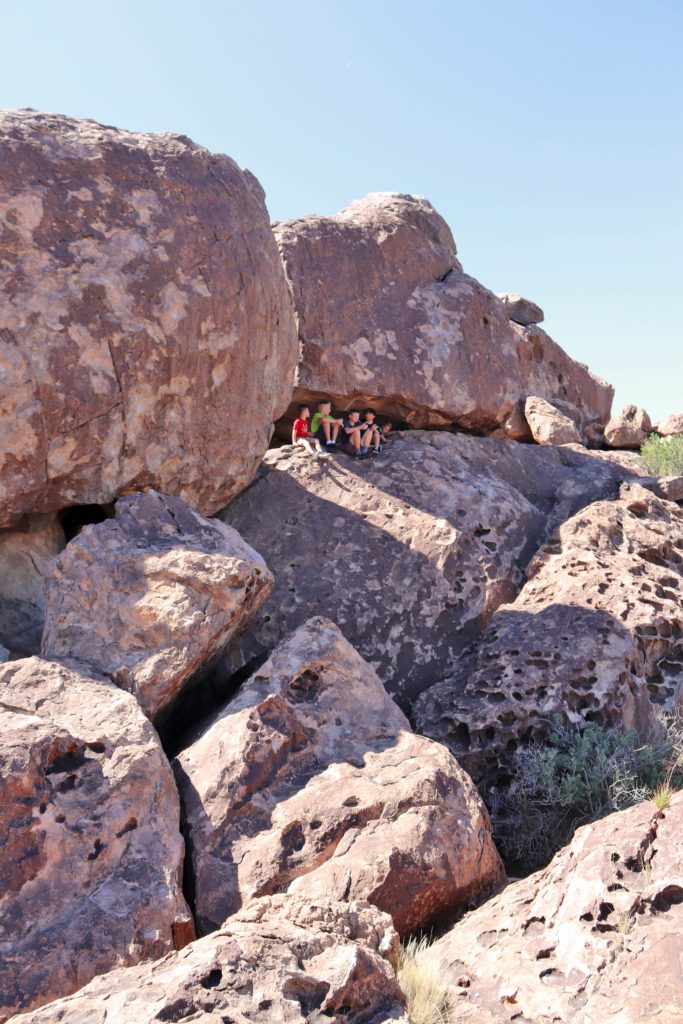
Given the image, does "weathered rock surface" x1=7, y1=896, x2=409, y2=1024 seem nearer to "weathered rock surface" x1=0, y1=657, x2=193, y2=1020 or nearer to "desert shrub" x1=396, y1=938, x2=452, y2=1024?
"desert shrub" x1=396, y1=938, x2=452, y2=1024

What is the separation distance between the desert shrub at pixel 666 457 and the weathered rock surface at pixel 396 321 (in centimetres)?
276

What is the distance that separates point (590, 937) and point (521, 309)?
41.4ft

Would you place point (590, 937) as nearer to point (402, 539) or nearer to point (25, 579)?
point (402, 539)

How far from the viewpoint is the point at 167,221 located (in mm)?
5871

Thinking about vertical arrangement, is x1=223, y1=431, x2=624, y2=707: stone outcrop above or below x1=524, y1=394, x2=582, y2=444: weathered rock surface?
below

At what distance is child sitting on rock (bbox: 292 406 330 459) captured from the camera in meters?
7.50

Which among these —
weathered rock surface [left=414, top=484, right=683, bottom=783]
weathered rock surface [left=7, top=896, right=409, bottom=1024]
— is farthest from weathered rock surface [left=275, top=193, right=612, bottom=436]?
weathered rock surface [left=7, top=896, right=409, bottom=1024]

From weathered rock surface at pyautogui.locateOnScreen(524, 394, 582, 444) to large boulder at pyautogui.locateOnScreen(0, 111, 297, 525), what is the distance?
469 cm

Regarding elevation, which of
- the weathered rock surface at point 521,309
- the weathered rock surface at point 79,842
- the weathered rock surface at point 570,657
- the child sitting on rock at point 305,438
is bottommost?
the weathered rock surface at point 79,842

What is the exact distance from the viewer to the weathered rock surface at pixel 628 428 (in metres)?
14.1

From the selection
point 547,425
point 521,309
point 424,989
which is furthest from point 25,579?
point 521,309

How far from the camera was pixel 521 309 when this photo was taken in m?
14.3

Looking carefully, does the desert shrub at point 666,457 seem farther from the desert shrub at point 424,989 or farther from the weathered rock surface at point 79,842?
the desert shrub at point 424,989

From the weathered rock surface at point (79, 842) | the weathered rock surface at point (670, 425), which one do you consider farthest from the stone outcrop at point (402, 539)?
the weathered rock surface at point (670, 425)
